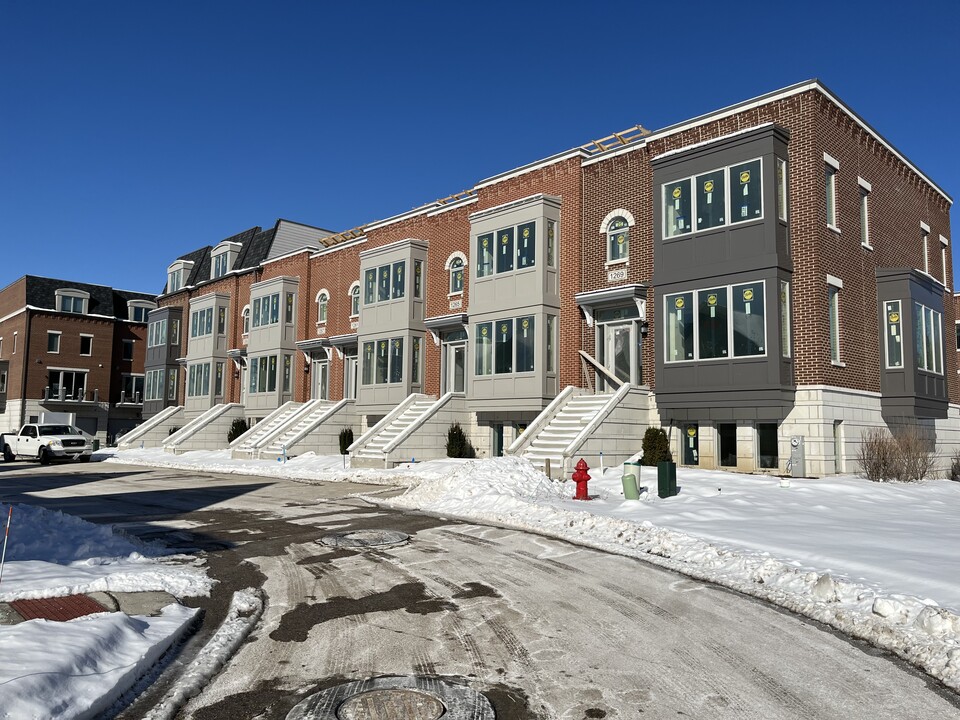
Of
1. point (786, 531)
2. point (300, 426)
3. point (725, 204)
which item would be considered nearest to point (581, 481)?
point (786, 531)

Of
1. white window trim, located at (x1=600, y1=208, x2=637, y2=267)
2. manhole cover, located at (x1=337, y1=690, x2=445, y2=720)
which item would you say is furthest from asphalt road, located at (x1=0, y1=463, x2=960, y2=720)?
white window trim, located at (x1=600, y1=208, x2=637, y2=267)

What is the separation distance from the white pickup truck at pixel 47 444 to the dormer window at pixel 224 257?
1478 centimetres

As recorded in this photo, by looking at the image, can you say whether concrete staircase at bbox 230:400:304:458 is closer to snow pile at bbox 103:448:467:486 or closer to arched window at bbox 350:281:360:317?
snow pile at bbox 103:448:467:486

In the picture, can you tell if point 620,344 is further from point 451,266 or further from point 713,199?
point 451,266

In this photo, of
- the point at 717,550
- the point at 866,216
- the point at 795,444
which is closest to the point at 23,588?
the point at 717,550

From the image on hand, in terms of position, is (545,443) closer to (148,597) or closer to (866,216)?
(866,216)

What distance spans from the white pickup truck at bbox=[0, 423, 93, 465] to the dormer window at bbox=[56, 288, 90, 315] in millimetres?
27005

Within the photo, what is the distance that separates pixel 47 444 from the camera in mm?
30703

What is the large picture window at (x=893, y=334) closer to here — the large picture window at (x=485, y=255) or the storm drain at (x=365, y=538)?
the large picture window at (x=485, y=255)

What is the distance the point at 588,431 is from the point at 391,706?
15340 millimetres

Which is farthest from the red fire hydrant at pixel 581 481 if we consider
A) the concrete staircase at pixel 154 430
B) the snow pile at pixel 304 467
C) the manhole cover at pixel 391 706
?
the concrete staircase at pixel 154 430

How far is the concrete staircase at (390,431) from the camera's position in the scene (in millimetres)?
24453

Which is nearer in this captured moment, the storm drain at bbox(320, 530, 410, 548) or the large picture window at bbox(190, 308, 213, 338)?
the storm drain at bbox(320, 530, 410, 548)

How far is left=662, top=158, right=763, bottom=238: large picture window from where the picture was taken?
1891 cm
